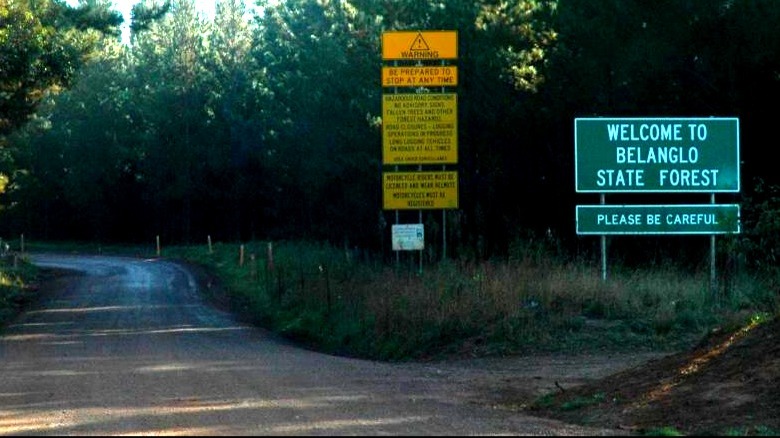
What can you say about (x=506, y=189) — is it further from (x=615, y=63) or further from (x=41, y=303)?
(x=41, y=303)

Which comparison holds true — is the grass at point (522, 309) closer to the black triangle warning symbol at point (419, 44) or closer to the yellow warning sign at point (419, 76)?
the yellow warning sign at point (419, 76)

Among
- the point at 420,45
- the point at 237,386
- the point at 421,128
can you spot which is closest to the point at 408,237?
the point at 421,128

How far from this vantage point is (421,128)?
24828mm

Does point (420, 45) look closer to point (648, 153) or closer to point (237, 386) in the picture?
point (648, 153)

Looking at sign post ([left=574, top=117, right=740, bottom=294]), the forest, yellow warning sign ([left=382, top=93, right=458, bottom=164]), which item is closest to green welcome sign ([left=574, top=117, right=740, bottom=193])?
sign post ([left=574, top=117, right=740, bottom=294])

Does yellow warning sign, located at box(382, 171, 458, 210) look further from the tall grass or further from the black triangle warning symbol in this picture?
the black triangle warning symbol

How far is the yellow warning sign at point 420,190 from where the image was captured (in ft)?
82.3

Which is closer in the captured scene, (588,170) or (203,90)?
(588,170)

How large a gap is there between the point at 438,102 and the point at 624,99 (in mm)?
8004

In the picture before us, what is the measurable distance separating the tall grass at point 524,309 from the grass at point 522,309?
21 mm

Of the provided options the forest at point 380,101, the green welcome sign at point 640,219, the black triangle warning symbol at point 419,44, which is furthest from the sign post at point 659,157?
the black triangle warning symbol at point 419,44

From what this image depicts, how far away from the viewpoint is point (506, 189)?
111ft

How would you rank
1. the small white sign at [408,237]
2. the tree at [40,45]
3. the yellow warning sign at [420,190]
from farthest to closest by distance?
the tree at [40,45], the yellow warning sign at [420,190], the small white sign at [408,237]

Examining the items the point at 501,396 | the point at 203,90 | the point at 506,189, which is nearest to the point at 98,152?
the point at 203,90
